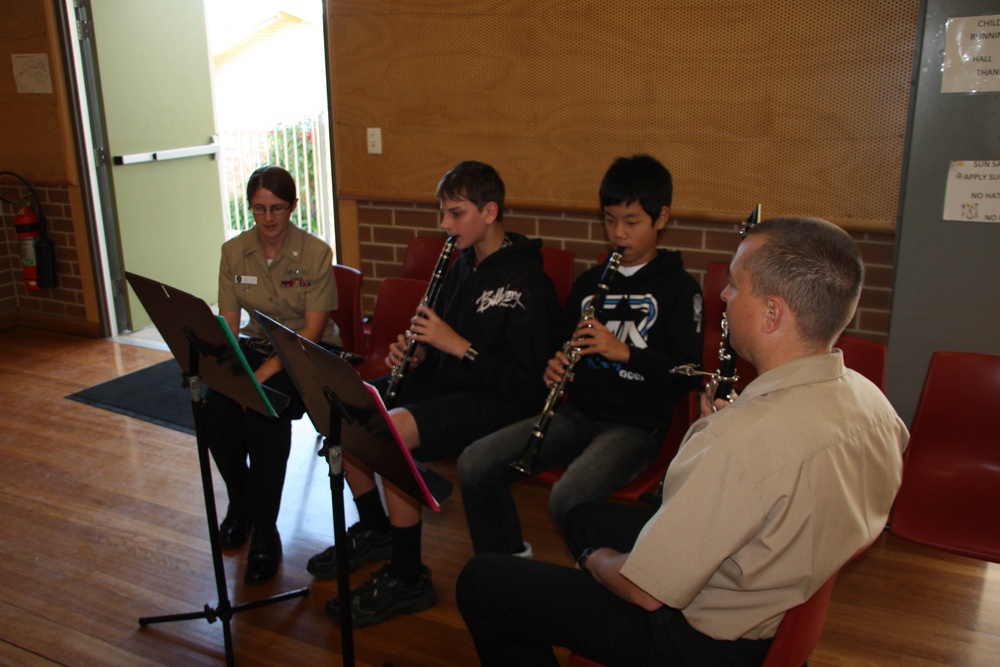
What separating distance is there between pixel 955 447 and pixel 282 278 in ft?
7.24

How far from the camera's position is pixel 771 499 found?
123 centimetres

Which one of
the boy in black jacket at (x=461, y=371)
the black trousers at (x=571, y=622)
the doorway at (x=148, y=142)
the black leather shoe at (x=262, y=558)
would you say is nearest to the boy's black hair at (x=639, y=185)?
the boy in black jacket at (x=461, y=371)

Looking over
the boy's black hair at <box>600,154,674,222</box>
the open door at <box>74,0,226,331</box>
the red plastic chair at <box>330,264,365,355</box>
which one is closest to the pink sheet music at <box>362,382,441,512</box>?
the boy's black hair at <box>600,154,674,222</box>

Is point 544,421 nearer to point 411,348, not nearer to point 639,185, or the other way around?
point 411,348

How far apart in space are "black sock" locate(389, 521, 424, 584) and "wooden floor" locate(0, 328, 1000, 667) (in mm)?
123

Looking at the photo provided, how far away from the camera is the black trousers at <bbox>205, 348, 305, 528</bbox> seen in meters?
2.57

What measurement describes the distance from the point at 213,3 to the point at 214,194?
7.29 m

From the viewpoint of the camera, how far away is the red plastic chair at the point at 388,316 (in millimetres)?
3002

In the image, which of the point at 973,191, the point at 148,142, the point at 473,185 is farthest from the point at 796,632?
the point at 148,142

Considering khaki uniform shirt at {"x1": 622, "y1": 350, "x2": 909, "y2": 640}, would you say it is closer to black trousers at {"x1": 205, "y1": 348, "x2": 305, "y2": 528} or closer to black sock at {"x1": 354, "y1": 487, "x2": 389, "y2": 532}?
black sock at {"x1": 354, "y1": 487, "x2": 389, "y2": 532}

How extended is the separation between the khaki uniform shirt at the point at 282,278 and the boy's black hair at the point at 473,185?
586 mm

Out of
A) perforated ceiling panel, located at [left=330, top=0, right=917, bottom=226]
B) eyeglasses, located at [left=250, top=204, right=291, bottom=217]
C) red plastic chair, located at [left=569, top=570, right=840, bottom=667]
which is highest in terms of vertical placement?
perforated ceiling panel, located at [left=330, top=0, right=917, bottom=226]

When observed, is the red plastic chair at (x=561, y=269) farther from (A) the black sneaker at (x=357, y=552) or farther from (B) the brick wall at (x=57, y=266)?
(B) the brick wall at (x=57, y=266)

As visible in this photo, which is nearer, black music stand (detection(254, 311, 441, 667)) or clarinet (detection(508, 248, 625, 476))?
black music stand (detection(254, 311, 441, 667))
